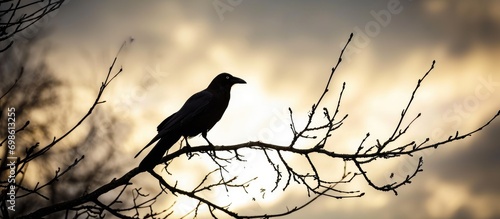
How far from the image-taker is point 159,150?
15.2 ft

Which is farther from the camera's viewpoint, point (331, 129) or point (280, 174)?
point (280, 174)

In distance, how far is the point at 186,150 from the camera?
182 inches

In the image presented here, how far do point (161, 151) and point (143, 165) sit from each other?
1.18 ft

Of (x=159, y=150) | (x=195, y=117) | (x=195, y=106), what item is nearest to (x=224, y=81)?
(x=195, y=106)

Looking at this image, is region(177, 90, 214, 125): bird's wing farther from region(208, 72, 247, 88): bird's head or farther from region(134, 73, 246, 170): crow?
region(208, 72, 247, 88): bird's head

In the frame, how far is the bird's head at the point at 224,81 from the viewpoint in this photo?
22.0ft

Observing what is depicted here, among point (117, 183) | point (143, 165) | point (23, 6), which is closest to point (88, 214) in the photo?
point (117, 183)

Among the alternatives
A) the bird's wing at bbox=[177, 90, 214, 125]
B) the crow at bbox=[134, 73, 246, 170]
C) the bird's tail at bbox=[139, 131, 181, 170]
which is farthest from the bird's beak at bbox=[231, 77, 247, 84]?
the bird's tail at bbox=[139, 131, 181, 170]

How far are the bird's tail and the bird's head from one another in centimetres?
164

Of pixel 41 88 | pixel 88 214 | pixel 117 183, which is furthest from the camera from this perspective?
pixel 41 88

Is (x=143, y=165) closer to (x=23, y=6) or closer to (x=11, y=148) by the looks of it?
(x=11, y=148)

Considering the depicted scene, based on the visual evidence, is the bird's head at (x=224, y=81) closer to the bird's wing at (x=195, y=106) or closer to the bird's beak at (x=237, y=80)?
the bird's beak at (x=237, y=80)

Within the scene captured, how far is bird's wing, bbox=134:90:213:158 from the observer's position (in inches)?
207

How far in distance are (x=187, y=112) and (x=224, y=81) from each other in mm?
1153
